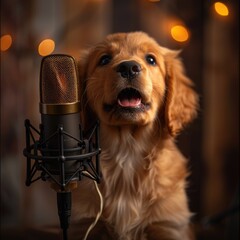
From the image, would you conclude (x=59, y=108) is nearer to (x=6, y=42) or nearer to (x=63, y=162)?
(x=63, y=162)

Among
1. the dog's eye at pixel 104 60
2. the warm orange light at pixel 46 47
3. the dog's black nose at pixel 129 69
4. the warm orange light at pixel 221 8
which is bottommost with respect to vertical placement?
the dog's black nose at pixel 129 69

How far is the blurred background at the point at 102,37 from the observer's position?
1257 mm

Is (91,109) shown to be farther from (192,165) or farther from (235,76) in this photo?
(235,76)

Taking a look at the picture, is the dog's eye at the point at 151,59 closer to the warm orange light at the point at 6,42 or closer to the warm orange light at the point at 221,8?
the warm orange light at the point at 221,8

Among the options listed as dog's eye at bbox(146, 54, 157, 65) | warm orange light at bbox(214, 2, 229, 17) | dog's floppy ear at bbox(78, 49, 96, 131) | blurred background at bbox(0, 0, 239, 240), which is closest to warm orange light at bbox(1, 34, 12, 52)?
blurred background at bbox(0, 0, 239, 240)

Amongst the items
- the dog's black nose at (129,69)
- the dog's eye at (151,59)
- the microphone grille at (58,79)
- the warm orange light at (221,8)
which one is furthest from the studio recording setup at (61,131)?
the warm orange light at (221,8)

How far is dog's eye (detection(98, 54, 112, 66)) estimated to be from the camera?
104 cm

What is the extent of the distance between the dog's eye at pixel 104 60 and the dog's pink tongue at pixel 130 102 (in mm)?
137

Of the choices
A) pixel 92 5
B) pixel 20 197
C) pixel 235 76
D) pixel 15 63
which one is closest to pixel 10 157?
pixel 20 197

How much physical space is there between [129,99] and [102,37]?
0.32 metres

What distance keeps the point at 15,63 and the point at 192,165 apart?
2.29 ft

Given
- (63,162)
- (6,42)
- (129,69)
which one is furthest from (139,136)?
(6,42)

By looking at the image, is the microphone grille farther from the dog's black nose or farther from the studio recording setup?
the dog's black nose

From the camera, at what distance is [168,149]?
1170 mm
